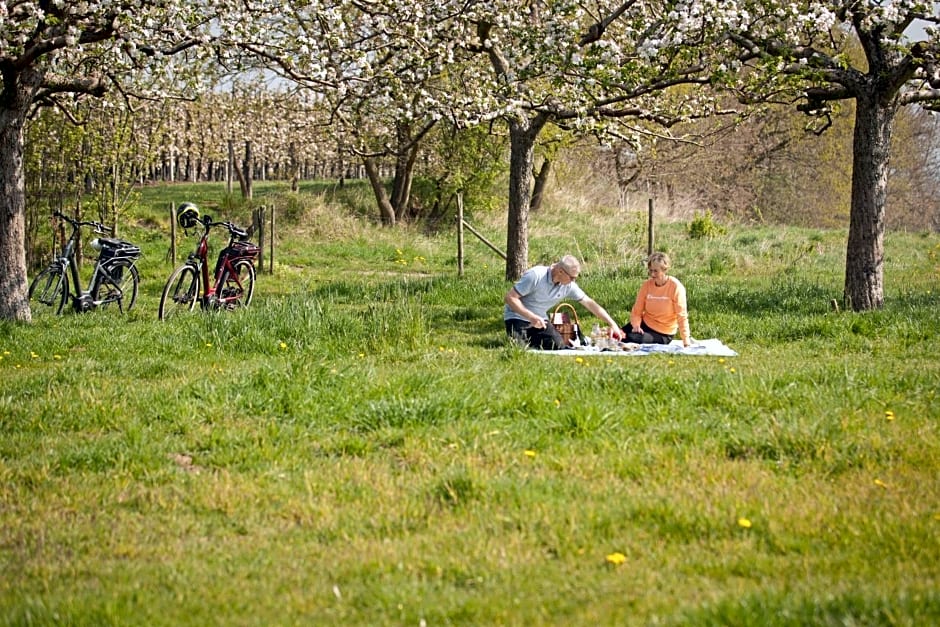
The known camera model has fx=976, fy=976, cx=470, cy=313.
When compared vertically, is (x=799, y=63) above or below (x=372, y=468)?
above

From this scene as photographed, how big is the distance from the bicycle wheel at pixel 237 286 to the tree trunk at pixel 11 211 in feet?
7.98

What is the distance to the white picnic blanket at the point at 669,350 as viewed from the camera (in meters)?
10.3

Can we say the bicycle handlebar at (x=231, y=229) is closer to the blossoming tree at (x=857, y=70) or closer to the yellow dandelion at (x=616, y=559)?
the blossoming tree at (x=857, y=70)

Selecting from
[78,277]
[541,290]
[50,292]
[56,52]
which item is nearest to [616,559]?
[541,290]

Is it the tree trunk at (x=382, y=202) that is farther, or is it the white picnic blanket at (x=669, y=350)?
the tree trunk at (x=382, y=202)

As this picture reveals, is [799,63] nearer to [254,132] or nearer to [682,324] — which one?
[682,324]

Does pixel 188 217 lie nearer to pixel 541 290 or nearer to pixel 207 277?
pixel 207 277

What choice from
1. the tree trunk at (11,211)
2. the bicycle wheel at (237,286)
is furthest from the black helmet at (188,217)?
the tree trunk at (11,211)

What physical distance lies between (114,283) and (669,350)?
800cm

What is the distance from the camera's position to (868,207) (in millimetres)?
12938

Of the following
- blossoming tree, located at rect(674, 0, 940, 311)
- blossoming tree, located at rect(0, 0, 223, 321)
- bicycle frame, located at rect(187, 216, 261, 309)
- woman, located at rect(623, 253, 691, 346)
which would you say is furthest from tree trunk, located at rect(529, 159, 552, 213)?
woman, located at rect(623, 253, 691, 346)

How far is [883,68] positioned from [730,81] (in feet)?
7.70

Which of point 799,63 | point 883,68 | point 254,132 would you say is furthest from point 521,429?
point 254,132

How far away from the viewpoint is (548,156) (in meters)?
27.9
